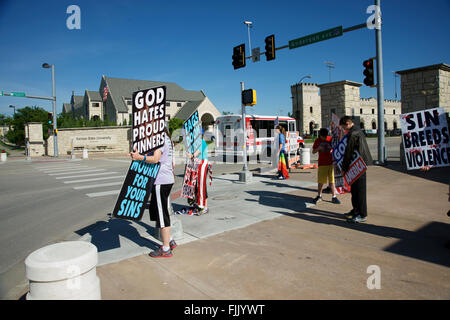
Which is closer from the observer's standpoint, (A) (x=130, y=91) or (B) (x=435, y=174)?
(B) (x=435, y=174)

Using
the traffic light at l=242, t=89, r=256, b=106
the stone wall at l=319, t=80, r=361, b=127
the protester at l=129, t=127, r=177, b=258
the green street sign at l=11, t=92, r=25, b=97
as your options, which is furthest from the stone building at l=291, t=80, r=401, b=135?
the protester at l=129, t=127, r=177, b=258

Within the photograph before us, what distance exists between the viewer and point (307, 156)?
14281 millimetres

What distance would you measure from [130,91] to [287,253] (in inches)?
2174

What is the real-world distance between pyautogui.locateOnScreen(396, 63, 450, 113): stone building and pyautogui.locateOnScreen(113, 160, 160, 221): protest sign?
13228 millimetres

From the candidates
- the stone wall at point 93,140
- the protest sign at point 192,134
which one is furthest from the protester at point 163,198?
the stone wall at point 93,140

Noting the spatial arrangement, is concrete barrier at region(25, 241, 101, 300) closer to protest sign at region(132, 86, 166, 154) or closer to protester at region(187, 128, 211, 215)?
protest sign at region(132, 86, 166, 154)

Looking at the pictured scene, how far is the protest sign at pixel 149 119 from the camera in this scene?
12.9 ft

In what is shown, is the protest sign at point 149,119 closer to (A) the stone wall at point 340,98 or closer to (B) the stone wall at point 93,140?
A: (A) the stone wall at point 340,98

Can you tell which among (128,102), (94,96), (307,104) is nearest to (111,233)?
(128,102)

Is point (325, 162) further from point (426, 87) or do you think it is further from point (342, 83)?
point (342, 83)

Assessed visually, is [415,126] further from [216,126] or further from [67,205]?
[216,126]

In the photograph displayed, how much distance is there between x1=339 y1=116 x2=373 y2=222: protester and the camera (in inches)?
213

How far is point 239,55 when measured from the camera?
14445mm

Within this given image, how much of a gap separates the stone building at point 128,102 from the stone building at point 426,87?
35.6 meters
